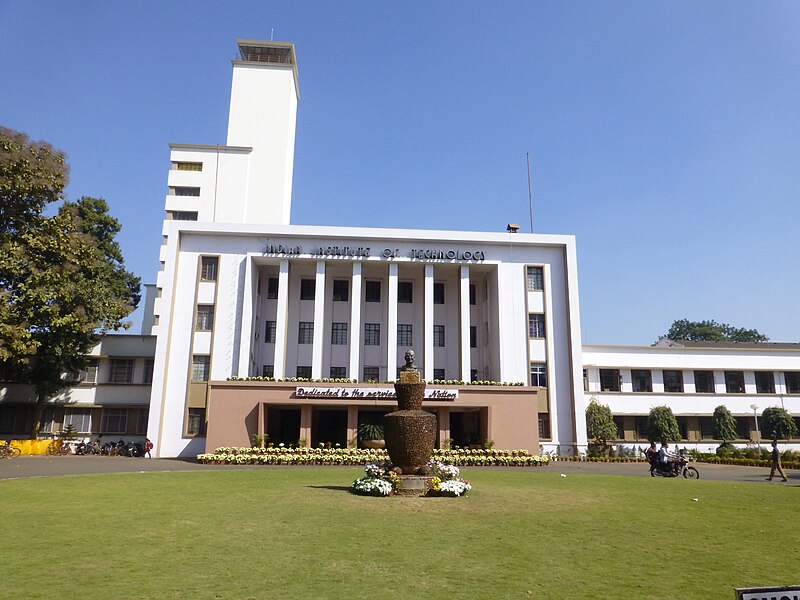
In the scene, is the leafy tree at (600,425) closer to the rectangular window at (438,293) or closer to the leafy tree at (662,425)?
the leafy tree at (662,425)

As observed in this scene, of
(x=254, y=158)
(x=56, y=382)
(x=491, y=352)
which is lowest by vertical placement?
(x=56, y=382)

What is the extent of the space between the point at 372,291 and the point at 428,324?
615cm

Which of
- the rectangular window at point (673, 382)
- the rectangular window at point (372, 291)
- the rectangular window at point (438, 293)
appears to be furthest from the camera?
the rectangular window at point (673, 382)

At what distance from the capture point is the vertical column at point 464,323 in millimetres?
38062

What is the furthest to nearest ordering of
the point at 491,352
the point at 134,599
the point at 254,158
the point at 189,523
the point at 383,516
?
1. the point at 254,158
2. the point at 491,352
3. the point at 383,516
4. the point at 189,523
5. the point at 134,599

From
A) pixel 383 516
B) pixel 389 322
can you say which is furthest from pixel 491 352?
pixel 383 516

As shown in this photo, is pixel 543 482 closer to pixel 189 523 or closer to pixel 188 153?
pixel 189 523

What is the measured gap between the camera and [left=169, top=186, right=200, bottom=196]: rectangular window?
54484 mm

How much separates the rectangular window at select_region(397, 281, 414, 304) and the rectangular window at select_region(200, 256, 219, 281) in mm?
12952

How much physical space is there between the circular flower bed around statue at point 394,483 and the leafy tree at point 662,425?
29295 millimetres

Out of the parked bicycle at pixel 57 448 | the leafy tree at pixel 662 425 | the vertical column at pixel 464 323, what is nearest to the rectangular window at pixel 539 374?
the vertical column at pixel 464 323

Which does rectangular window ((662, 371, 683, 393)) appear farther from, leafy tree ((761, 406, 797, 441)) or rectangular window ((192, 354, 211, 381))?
rectangular window ((192, 354, 211, 381))

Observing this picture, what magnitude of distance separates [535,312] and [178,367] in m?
23.4

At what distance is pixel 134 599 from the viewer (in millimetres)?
6742
